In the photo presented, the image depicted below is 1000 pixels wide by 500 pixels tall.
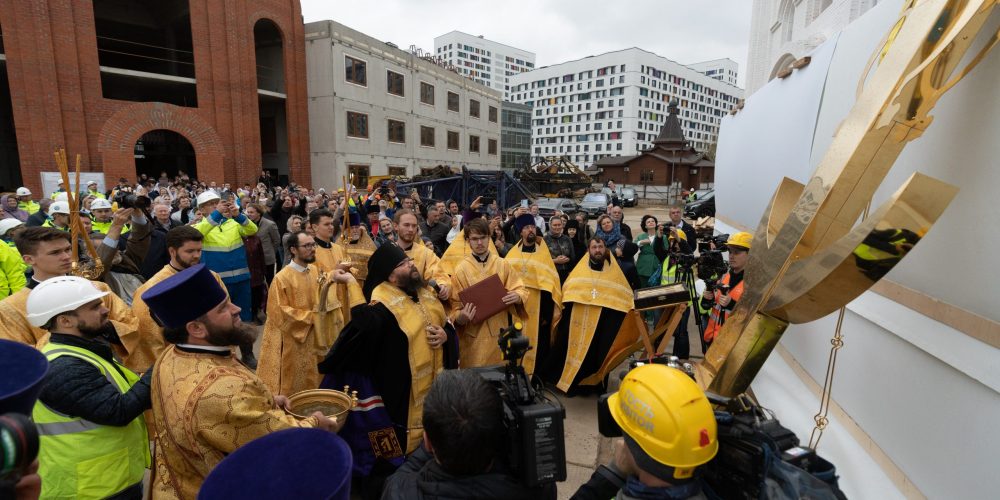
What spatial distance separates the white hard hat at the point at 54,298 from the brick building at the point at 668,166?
42.8 metres

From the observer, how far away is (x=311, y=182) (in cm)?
2548

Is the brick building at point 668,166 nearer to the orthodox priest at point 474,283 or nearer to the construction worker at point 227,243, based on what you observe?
the construction worker at point 227,243

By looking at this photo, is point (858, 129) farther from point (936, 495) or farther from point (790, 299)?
point (936, 495)

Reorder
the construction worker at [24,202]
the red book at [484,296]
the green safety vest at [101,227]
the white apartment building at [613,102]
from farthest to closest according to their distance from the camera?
the white apartment building at [613,102] → the construction worker at [24,202] → the green safety vest at [101,227] → the red book at [484,296]

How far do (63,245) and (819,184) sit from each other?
4.42 meters

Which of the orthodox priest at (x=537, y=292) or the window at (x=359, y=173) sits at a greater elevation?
the window at (x=359, y=173)

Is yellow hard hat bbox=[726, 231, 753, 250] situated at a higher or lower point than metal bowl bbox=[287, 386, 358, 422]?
higher

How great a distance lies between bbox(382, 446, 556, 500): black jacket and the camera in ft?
5.09

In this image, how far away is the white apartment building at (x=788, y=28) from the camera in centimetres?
565

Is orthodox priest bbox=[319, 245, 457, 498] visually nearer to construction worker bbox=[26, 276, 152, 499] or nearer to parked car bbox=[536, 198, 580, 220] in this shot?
construction worker bbox=[26, 276, 152, 499]

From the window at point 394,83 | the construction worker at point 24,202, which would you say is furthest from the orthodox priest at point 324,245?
the window at point 394,83

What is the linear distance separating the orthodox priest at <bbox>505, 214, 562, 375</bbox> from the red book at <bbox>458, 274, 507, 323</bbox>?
96cm

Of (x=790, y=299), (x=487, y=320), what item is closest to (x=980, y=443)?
(x=790, y=299)

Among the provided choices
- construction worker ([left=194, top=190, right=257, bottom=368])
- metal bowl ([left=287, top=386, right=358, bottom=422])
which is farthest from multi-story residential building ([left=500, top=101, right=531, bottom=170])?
metal bowl ([left=287, top=386, right=358, bottom=422])
